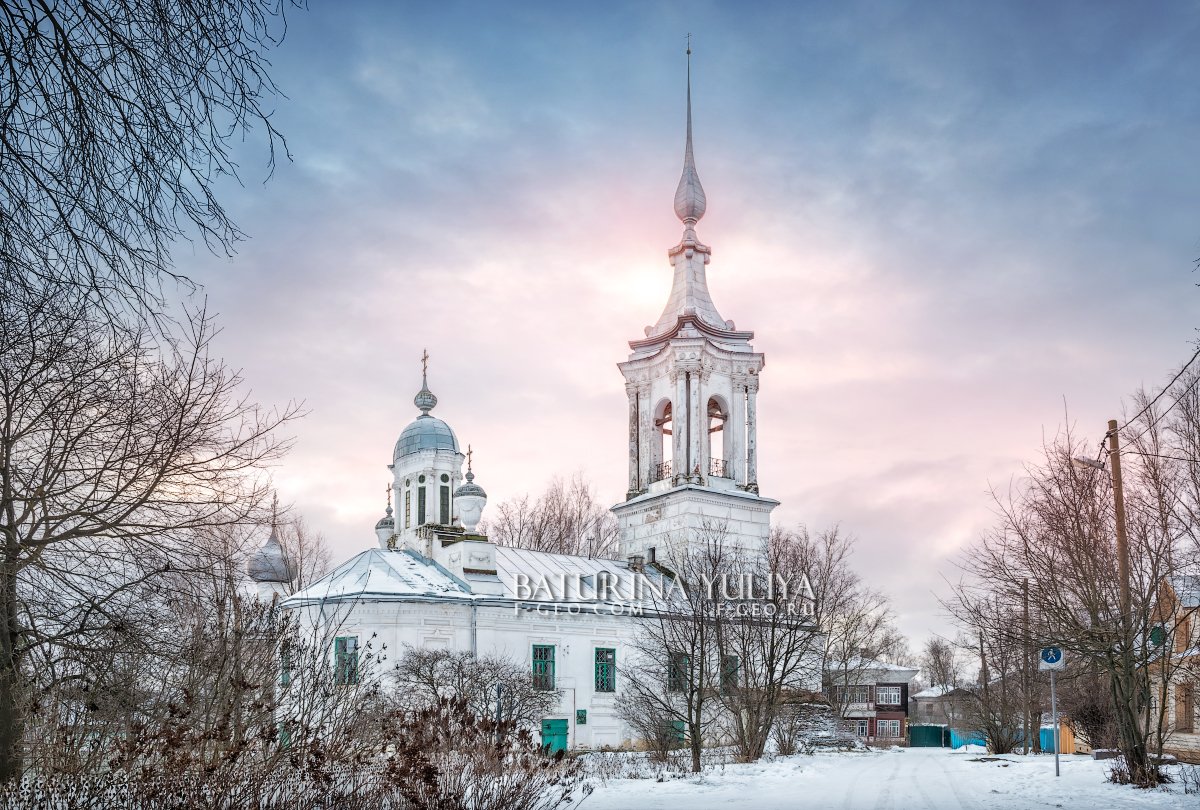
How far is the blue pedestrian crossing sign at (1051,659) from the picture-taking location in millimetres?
17328

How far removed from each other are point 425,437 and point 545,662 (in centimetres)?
984

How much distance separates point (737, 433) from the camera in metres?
43.0

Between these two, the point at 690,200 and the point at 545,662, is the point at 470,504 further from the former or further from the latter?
the point at 690,200

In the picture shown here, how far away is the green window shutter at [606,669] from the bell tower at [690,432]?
6778mm

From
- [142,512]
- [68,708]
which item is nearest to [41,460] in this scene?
[142,512]

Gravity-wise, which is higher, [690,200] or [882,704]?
[690,200]

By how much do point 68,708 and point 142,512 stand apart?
7.88ft

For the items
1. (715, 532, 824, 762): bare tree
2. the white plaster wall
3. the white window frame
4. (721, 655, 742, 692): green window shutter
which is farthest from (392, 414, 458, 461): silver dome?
the white window frame

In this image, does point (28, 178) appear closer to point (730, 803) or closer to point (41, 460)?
point (41, 460)

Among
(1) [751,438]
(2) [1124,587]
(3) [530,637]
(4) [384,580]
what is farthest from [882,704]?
(2) [1124,587]

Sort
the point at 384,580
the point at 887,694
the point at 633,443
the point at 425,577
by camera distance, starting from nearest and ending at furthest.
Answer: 1. the point at 384,580
2. the point at 425,577
3. the point at 633,443
4. the point at 887,694

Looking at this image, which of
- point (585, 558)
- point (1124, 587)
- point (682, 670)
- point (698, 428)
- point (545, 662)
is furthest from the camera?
point (698, 428)

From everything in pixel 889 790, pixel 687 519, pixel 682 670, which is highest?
pixel 687 519

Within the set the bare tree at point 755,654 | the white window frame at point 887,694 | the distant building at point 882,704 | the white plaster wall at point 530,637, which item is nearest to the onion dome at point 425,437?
the white plaster wall at point 530,637
